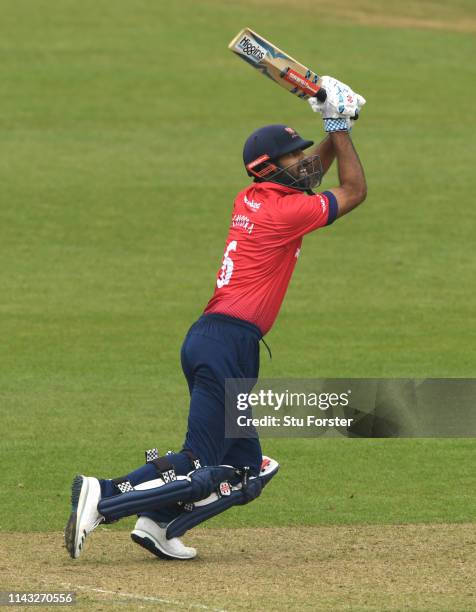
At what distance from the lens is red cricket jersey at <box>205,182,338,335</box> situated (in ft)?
26.6

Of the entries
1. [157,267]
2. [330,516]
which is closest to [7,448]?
[330,516]

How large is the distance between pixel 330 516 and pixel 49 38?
2134 centimetres

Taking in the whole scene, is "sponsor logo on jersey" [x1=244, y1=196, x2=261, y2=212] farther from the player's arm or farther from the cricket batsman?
the player's arm

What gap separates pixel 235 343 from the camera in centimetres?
802

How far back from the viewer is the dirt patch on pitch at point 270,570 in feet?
23.8

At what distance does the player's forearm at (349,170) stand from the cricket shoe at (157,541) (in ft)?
6.67

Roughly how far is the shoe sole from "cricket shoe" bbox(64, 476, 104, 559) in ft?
0.83

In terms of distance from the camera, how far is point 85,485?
7891mm

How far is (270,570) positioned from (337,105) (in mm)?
2530

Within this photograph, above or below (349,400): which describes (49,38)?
above

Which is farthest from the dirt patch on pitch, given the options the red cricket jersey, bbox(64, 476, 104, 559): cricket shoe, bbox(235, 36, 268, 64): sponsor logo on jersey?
bbox(235, 36, 268, 64): sponsor logo on jersey

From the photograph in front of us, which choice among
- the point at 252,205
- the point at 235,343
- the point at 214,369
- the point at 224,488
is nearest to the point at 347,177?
the point at 252,205

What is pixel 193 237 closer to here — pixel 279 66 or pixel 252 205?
pixel 279 66

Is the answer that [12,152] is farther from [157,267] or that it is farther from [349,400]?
[349,400]
